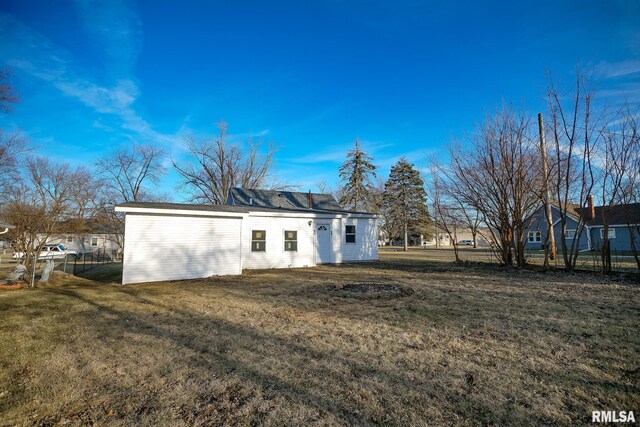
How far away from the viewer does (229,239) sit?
12.4 metres

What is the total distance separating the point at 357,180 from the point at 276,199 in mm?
13015

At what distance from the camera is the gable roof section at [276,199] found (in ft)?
76.6

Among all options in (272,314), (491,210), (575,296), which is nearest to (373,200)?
(491,210)

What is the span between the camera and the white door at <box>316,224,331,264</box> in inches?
644

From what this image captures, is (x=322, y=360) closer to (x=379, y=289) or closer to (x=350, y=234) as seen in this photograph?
(x=379, y=289)

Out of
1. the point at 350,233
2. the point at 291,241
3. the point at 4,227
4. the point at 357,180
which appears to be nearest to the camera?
the point at 4,227

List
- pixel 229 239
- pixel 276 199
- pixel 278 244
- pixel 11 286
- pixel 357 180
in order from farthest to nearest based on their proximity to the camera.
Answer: pixel 357 180, pixel 276 199, pixel 278 244, pixel 229 239, pixel 11 286

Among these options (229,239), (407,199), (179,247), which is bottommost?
(179,247)

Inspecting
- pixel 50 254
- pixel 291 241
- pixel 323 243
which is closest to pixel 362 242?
pixel 323 243

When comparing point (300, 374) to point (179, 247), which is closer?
point (300, 374)

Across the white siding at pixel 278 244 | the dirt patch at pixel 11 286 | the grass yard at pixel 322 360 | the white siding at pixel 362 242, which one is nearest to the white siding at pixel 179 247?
the white siding at pixel 278 244

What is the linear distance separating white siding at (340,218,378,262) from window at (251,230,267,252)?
15.0ft

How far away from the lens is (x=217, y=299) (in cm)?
760

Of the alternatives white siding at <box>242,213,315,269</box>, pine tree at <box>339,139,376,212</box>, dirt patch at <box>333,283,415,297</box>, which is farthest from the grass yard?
pine tree at <box>339,139,376,212</box>
